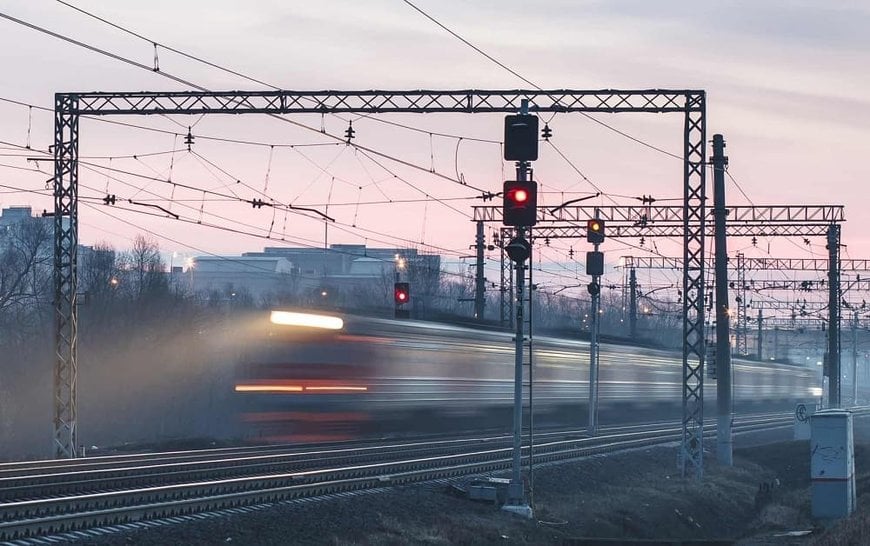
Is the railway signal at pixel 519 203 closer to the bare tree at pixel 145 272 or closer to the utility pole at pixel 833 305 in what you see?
the utility pole at pixel 833 305

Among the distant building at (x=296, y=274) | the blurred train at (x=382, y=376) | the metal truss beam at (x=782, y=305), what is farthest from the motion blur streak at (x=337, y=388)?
the distant building at (x=296, y=274)

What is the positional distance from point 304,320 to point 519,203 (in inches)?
498

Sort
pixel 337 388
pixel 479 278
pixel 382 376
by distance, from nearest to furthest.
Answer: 1. pixel 337 388
2. pixel 382 376
3. pixel 479 278

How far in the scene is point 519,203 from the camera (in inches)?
858

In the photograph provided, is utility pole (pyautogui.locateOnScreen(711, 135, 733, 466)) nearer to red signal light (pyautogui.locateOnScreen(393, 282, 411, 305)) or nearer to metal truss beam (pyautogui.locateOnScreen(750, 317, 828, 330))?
red signal light (pyautogui.locateOnScreen(393, 282, 411, 305))

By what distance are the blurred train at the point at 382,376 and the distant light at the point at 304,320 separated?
0.03 metres

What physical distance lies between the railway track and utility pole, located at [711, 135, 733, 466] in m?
3.66

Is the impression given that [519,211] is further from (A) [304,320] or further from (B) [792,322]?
(B) [792,322]

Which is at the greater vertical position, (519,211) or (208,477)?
(519,211)

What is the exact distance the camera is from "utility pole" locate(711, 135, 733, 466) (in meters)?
35.5

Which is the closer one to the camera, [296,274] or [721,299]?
[721,299]

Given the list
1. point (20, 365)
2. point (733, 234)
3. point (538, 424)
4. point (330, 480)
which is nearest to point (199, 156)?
point (330, 480)

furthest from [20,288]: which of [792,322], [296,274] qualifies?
[296,274]

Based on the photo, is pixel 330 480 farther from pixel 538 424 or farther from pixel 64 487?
pixel 538 424
